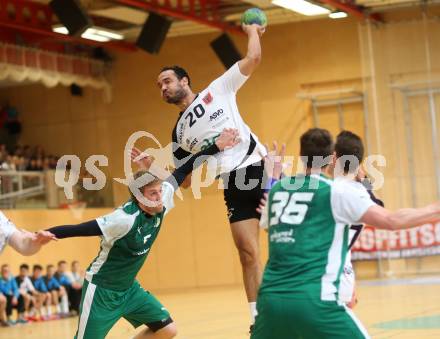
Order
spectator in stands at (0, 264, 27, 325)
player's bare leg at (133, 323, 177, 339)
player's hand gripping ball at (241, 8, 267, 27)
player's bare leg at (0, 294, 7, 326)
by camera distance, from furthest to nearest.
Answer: spectator in stands at (0, 264, 27, 325) → player's bare leg at (0, 294, 7, 326) → player's bare leg at (133, 323, 177, 339) → player's hand gripping ball at (241, 8, 267, 27)

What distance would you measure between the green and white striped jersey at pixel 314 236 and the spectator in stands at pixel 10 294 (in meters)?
14.1

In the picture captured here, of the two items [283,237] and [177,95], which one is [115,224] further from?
[283,237]

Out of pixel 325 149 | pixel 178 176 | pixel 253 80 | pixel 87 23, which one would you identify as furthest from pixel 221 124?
pixel 253 80

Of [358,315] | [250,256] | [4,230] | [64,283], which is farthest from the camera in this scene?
[64,283]

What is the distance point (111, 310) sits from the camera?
8.44m

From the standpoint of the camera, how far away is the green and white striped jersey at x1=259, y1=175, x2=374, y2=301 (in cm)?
575

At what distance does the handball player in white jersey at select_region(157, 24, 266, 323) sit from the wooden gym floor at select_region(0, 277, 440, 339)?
10.9ft

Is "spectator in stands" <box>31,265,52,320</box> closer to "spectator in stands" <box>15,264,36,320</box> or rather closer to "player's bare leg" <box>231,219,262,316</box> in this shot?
"spectator in stands" <box>15,264,36,320</box>

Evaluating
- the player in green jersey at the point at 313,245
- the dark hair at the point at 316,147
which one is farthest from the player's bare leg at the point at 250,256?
the dark hair at the point at 316,147

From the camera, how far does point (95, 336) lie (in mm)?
8312

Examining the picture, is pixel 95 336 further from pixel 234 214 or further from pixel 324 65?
pixel 324 65

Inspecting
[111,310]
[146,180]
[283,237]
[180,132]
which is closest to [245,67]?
[180,132]

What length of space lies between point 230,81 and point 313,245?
3389mm

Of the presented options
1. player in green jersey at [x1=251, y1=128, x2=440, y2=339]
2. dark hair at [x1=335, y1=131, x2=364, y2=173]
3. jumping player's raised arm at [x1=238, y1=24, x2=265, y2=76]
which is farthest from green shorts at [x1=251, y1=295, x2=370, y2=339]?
jumping player's raised arm at [x1=238, y1=24, x2=265, y2=76]
